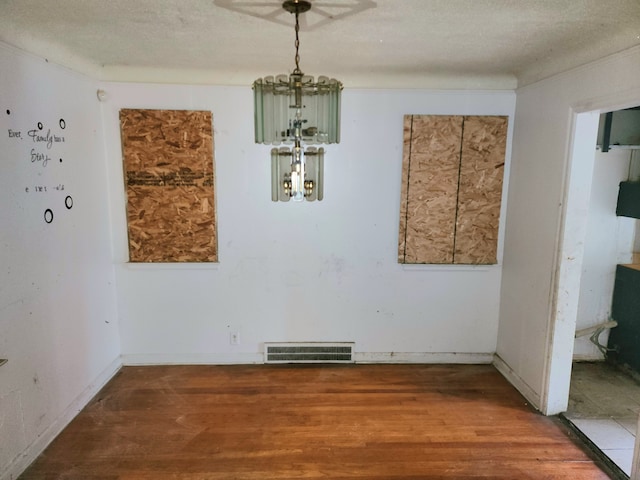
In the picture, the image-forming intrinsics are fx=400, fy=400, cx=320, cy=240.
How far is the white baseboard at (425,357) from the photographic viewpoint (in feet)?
12.3

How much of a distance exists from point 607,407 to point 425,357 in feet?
4.61

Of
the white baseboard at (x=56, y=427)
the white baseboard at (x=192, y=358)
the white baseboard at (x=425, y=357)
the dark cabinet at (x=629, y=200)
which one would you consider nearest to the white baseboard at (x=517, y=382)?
the white baseboard at (x=425, y=357)

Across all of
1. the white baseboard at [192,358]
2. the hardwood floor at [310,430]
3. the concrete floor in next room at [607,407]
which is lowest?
the hardwood floor at [310,430]

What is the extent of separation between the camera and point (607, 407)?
10.0 ft

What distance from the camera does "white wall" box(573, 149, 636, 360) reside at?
3.56 meters

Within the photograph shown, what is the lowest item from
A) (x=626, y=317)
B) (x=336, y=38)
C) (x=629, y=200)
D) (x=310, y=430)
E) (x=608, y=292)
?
(x=310, y=430)

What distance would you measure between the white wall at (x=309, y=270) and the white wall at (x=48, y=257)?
1.00ft

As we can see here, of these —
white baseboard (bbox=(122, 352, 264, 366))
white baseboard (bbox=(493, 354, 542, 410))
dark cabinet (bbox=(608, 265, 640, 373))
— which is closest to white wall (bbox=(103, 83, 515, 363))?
white baseboard (bbox=(122, 352, 264, 366))

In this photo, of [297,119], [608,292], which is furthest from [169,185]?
[608,292]

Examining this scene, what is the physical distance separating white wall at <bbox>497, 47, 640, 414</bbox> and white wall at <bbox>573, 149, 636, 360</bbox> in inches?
32.3

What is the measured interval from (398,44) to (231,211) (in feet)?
6.17

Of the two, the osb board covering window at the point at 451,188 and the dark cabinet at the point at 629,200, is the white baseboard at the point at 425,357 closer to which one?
the osb board covering window at the point at 451,188

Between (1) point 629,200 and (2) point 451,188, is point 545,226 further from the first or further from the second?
(1) point 629,200

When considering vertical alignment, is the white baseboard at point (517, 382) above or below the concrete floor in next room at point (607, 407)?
above
